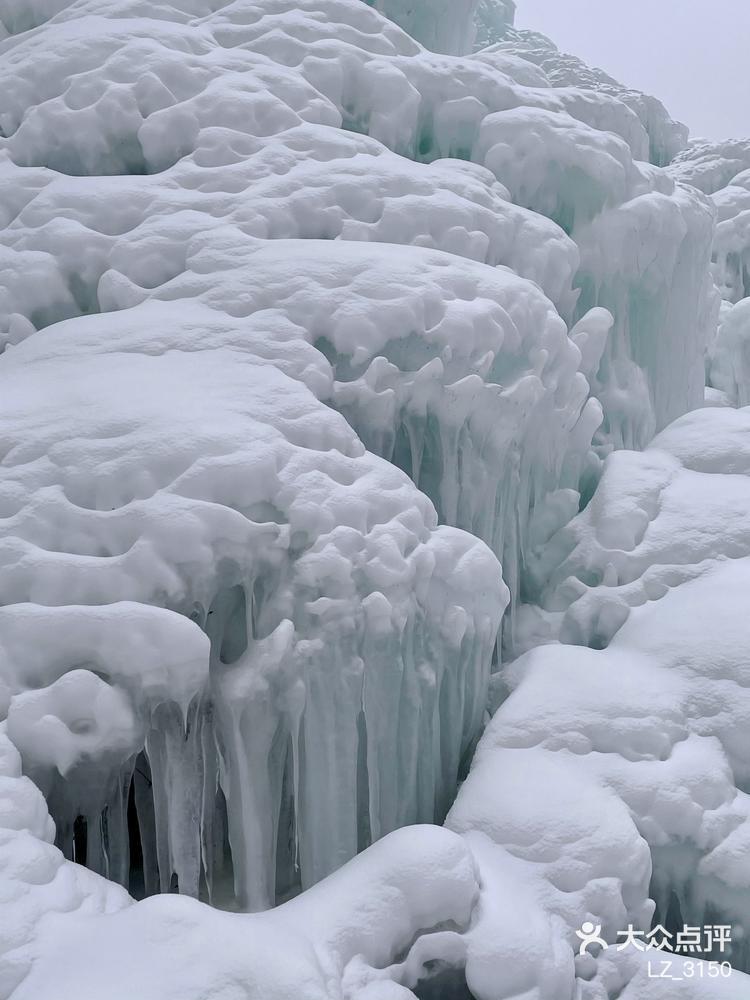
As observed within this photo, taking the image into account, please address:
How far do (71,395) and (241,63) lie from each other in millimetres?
3143

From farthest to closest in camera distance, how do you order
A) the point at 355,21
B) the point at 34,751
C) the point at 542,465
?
the point at 355,21 → the point at 542,465 → the point at 34,751

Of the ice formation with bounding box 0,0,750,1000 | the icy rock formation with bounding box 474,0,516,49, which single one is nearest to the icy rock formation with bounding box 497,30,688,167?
the ice formation with bounding box 0,0,750,1000

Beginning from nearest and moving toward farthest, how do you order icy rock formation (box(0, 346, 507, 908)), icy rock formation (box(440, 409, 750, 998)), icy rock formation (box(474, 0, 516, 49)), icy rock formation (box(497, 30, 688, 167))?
→ 1. icy rock formation (box(0, 346, 507, 908))
2. icy rock formation (box(440, 409, 750, 998))
3. icy rock formation (box(497, 30, 688, 167))
4. icy rock formation (box(474, 0, 516, 49))

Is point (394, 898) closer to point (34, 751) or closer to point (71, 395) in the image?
point (34, 751)

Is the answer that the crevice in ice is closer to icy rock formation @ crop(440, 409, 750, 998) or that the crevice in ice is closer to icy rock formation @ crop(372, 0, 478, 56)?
icy rock formation @ crop(440, 409, 750, 998)

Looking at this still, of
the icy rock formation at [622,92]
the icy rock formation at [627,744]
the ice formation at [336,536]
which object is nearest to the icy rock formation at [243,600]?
the ice formation at [336,536]

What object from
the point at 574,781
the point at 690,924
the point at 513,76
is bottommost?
the point at 690,924

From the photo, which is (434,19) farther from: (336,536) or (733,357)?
(336,536)

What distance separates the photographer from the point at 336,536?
3854 millimetres

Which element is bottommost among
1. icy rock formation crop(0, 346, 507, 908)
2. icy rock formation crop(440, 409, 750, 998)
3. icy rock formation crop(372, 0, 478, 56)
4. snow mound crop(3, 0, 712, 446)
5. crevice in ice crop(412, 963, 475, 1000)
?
crevice in ice crop(412, 963, 475, 1000)

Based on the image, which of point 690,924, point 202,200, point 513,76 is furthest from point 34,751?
point 513,76

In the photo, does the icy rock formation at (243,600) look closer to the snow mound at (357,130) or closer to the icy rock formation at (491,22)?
the snow mound at (357,130)

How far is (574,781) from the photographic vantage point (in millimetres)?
4121

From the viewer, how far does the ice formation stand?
330 cm
